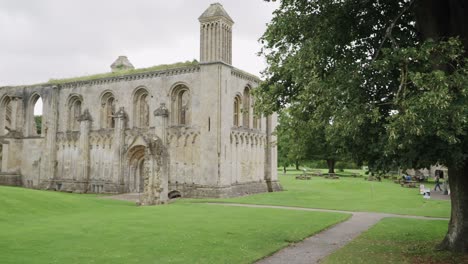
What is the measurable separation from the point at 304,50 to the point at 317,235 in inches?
278

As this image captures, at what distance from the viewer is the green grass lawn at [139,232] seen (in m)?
11.0

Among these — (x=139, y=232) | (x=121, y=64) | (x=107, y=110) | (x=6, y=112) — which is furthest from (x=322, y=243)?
(x=6, y=112)

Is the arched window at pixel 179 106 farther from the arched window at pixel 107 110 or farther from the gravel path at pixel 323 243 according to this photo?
the gravel path at pixel 323 243

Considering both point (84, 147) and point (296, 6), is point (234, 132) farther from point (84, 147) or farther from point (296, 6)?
point (296, 6)

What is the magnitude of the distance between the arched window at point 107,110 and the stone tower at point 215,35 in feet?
35.1

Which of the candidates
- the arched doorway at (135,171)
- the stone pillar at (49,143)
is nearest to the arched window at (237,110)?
the arched doorway at (135,171)

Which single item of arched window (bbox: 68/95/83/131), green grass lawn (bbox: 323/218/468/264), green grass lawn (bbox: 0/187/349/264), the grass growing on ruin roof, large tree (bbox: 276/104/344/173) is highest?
the grass growing on ruin roof

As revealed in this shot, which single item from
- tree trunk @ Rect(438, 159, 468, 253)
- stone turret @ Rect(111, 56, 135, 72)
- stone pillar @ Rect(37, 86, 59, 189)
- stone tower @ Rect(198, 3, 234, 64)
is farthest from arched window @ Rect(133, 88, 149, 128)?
tree trunk @ Rect(438, 159, 468, 253)

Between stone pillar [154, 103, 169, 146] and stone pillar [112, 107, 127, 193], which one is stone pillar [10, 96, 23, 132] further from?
stone pillar [154, 103, 169, 146]

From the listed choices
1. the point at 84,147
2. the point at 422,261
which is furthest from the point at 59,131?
the point at 422,261

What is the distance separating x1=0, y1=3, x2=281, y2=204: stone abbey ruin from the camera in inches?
1230

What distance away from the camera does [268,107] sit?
14562 millimetres

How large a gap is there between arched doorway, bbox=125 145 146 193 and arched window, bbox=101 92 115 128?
448 centimetres

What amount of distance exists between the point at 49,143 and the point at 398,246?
115 ft
